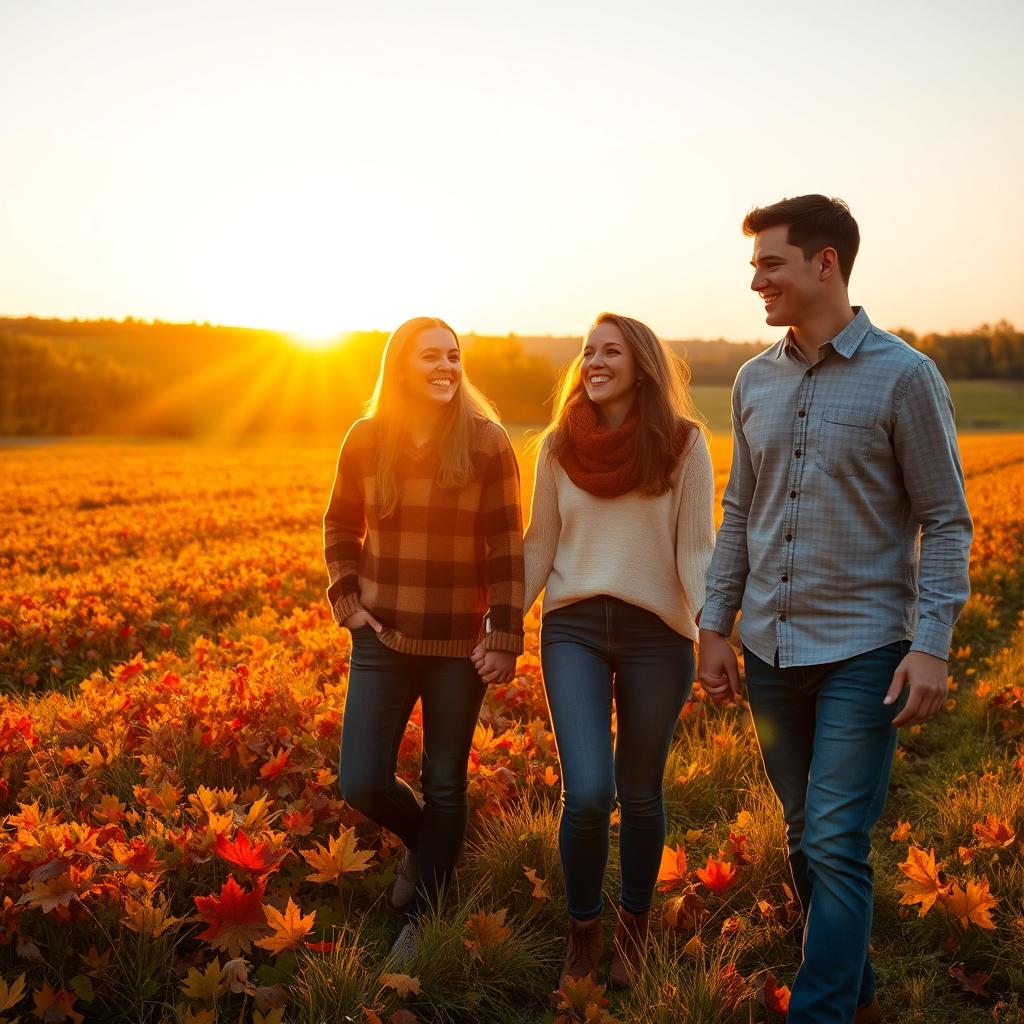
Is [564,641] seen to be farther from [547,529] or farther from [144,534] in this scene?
[144,534]

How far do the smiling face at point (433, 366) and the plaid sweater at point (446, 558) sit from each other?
7.5 inches

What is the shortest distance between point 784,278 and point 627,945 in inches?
93.8

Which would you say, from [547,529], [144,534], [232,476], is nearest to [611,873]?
[547,529]

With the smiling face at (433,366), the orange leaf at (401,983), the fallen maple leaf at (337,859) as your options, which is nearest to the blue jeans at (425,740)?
A: the fallen maple leaf at (337,859)

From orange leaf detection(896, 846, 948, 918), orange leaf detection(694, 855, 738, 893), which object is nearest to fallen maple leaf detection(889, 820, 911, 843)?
orange leaf detection(896, 846, 948, 918)

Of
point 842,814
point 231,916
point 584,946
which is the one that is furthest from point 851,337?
point 231,916

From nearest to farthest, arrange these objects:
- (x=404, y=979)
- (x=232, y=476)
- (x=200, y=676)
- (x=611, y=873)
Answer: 1. (x=404, y=979)
2. (x=611, y=873)
3. (x=200, y=676)
4. (x=232, y=476)

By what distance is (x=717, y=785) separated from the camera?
188 inches

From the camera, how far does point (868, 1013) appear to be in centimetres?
294

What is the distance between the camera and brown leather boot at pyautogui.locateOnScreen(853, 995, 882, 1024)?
9.62 feet

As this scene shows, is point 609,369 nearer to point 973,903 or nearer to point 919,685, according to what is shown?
point 919,685

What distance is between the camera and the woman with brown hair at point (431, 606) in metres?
3.45

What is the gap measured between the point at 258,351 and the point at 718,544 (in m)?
94.6

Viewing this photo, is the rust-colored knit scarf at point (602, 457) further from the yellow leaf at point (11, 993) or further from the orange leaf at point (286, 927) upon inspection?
the yellow leaf at point (11, 993)
